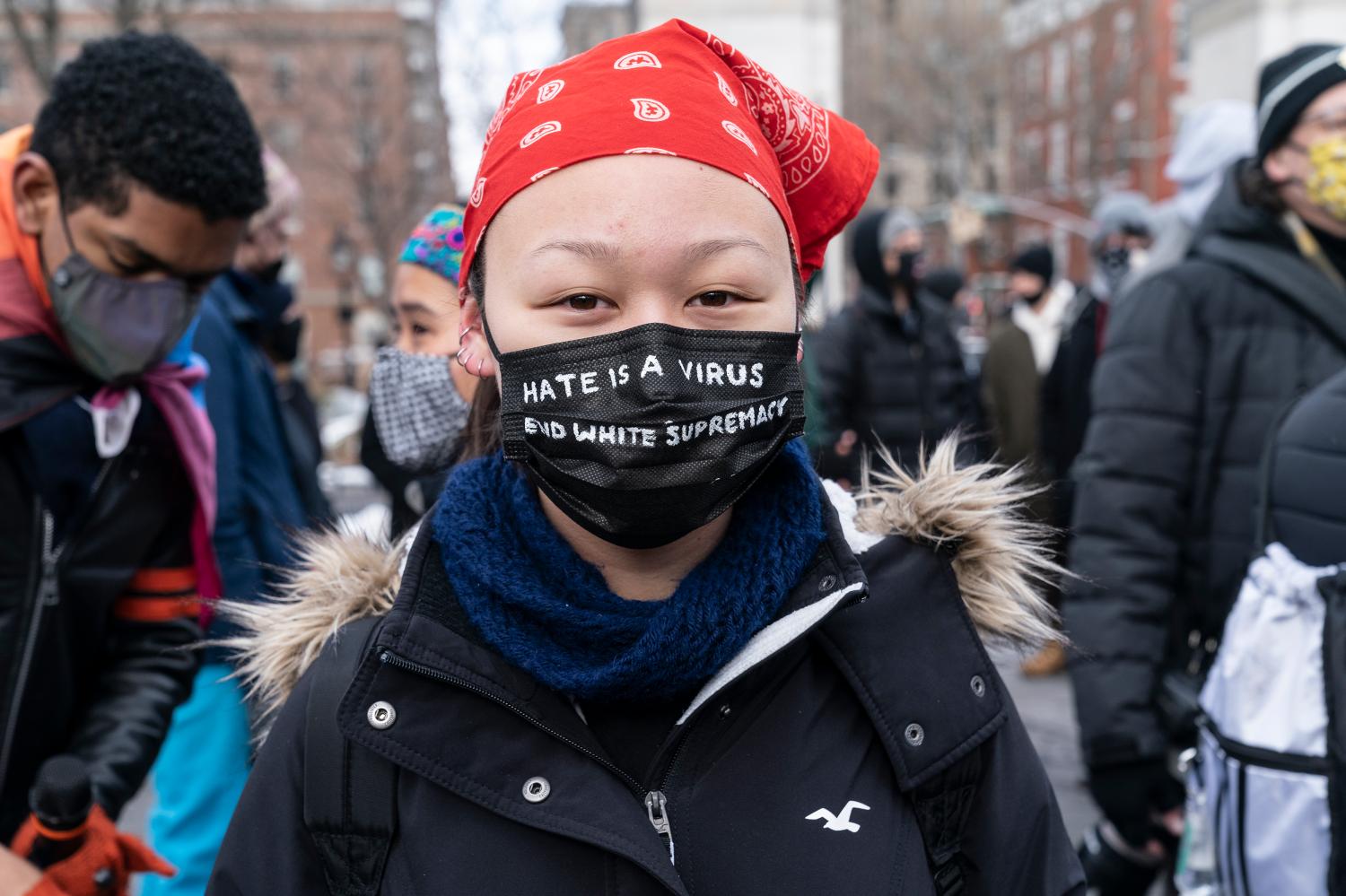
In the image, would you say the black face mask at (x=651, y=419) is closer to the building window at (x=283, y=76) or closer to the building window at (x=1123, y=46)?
the building window at (x=283, y=76)

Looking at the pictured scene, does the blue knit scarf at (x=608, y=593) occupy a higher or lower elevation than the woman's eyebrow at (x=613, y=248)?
lower

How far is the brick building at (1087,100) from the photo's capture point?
37.4 metres

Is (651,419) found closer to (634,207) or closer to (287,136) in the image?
(634,207)

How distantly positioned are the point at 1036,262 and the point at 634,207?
27.3 feet

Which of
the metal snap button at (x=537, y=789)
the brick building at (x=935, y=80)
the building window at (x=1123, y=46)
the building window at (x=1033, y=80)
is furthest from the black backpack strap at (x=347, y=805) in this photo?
the building window at (x=1033, y=80)

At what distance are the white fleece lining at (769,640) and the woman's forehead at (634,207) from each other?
17.5 inches

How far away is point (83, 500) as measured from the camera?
8.23 ft

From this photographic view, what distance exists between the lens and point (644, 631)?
5.02ft

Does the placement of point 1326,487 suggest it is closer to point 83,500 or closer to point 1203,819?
point 1203,819

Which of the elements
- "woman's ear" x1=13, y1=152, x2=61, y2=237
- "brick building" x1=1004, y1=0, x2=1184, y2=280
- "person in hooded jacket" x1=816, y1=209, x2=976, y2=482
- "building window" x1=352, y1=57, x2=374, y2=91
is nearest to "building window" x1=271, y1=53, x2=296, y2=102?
"building window" x1=352, y1=57, x2=374, y2=91

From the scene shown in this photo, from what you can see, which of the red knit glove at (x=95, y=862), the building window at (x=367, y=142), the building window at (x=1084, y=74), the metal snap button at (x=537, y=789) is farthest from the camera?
the building window at (x=1084, y=74)

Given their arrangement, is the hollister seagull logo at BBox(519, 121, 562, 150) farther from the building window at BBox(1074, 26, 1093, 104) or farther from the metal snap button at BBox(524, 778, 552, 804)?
the building window at BBox(1074, 26, 1093, 104)

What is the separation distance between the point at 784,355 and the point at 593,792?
58 cm

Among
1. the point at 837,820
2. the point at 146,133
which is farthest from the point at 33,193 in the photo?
the point at 837,820
